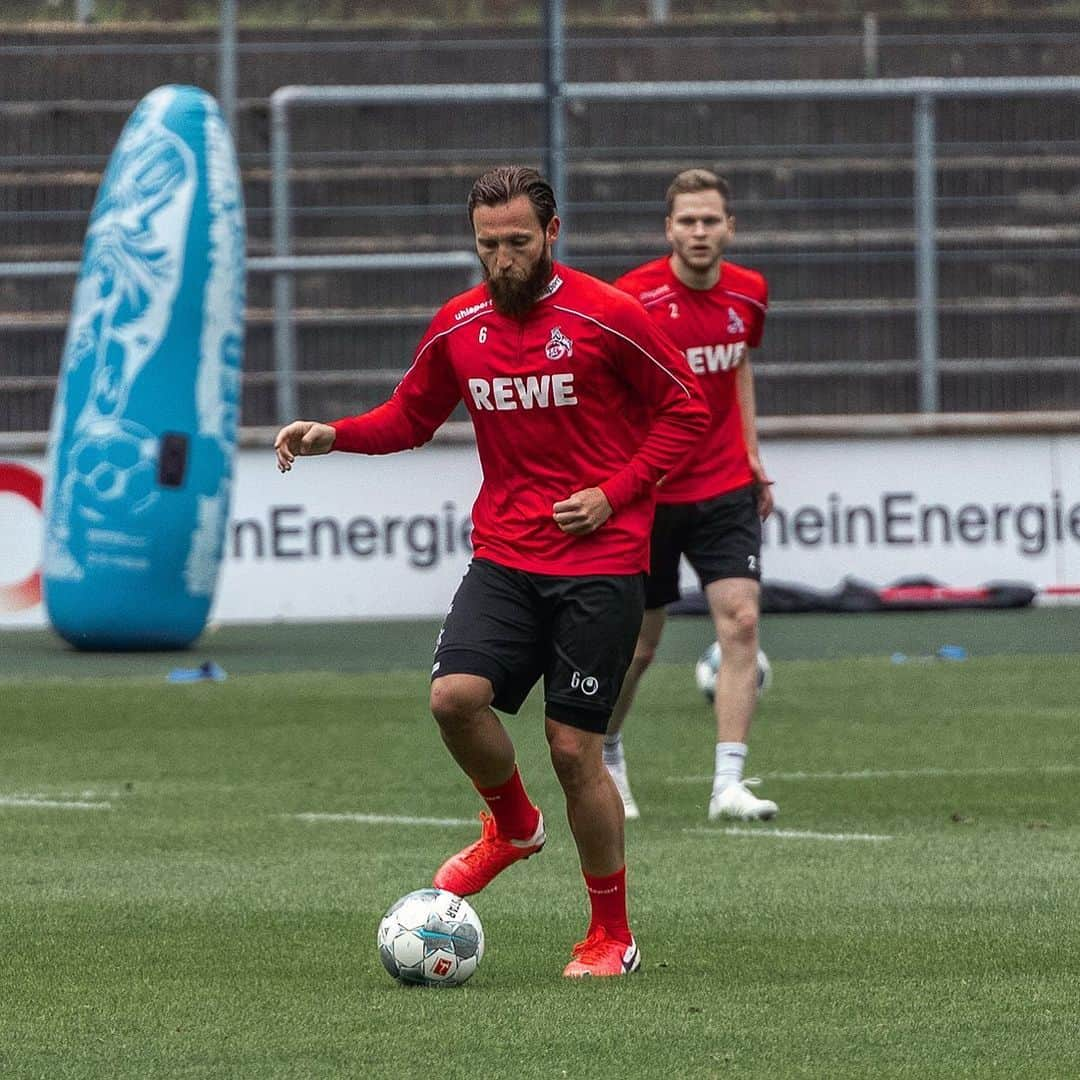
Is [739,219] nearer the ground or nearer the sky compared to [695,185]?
nearer the ground

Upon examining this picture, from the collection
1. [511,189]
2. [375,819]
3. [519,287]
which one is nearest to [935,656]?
[375,819]

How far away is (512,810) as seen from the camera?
6.11m

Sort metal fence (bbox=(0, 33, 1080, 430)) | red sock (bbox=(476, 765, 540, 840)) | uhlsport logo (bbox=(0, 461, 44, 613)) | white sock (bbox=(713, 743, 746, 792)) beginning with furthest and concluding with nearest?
metal fence (bbox=(0, 33, 1080, 430)) → uhlsport logo (bbox=(0, 461, 44, 613)) → white sock (bbox=(713, 743, 746, 792)) → red sock (bbox=(476, 765, 540, 840))

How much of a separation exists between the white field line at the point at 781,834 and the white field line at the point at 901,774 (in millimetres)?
1376

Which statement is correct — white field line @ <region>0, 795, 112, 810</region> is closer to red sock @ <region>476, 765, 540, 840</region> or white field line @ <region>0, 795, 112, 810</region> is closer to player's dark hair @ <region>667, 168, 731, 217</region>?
player's dark hair @ <region>667, 168, 731, 217</region>

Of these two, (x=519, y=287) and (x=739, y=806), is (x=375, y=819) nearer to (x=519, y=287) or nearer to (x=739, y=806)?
(x=739, y=806)

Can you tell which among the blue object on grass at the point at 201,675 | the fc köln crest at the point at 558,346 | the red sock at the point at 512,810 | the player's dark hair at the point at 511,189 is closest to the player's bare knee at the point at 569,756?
the red sock at the point at 512,810

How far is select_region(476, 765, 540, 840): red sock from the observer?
6082mm

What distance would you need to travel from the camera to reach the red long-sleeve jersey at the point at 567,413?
5.83 m

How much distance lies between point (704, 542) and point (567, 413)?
3.23m

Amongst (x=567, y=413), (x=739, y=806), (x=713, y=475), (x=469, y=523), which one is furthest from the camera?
(x=469, y=523)

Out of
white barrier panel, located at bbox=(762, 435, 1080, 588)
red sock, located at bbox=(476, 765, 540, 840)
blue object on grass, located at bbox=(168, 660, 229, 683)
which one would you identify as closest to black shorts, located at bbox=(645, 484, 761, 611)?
red sock, located at bbox=(476, 765, 540, 840)

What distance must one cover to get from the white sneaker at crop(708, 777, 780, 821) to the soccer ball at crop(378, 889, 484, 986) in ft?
9.70

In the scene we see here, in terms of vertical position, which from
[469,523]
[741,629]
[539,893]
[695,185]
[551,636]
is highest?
[695,185]
